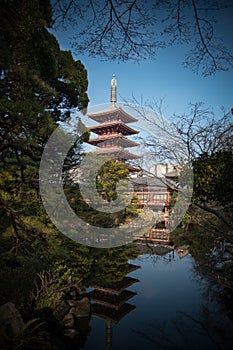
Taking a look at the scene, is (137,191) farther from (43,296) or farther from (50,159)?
(43,296)

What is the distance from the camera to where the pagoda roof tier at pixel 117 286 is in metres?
5.00

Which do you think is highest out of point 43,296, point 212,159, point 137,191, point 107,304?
point 212,159

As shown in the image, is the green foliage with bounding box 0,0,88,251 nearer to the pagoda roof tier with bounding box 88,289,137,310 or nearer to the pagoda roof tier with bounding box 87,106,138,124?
the pagoda roof tier with bounding box 88,289,137,310

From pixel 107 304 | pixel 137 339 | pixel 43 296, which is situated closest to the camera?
pixel 137 339

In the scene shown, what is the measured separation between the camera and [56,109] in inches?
279

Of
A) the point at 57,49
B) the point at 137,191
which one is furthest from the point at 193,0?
the point at 137,191

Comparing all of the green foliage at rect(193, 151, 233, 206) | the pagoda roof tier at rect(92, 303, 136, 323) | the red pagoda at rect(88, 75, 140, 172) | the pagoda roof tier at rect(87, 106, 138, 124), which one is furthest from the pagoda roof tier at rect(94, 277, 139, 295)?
the pagoda roof tier at rect(87, 106, 138, 124)

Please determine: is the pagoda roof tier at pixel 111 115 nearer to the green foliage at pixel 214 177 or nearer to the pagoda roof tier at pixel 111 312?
the green foliage at pixel 214 177

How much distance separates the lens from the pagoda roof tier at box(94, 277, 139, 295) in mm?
5000

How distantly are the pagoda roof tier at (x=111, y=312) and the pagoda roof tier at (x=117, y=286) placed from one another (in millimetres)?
549

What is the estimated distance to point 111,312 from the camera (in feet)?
13.8

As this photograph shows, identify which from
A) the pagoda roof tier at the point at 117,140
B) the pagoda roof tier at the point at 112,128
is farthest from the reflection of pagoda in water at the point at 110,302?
the pagoda roof tier at the point at 112,128

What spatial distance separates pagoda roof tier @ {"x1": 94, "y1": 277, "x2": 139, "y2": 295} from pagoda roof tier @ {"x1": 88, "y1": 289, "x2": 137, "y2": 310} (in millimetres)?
112

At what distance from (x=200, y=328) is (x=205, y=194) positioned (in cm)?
224
